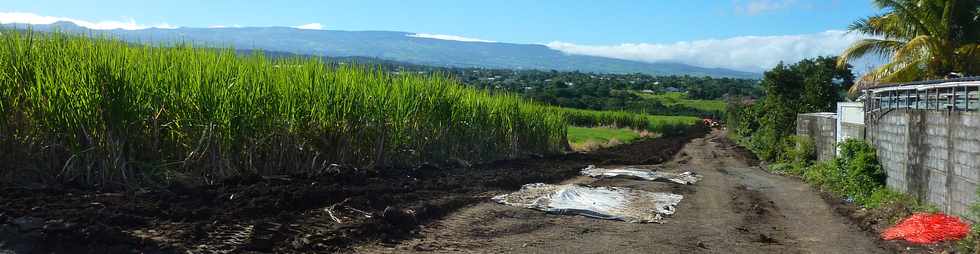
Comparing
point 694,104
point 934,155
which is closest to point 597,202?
point 934,155

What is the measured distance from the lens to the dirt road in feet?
26.2

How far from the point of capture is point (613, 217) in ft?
33.9

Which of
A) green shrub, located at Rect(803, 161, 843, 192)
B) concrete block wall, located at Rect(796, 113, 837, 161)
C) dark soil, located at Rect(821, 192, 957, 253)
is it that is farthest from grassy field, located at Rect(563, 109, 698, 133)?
dark soil, located at Rect(821, 192, 957, 253)

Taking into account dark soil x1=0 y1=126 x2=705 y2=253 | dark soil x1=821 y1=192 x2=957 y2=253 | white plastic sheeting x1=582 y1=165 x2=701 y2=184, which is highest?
dark soil x1=0 y1=126 x2=705 y2=253

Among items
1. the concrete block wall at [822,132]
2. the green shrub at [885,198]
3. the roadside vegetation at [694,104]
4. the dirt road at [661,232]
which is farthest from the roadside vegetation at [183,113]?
the roadside vegetation at [694,104]

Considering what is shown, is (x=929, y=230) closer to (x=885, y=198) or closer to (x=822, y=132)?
(x=885, y=198)

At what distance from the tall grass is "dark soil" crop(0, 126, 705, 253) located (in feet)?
1.49

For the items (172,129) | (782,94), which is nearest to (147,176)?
(172,129)

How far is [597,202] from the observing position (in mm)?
11484

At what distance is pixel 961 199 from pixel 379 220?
26.5 feet

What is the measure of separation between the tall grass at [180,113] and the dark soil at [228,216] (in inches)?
17.9

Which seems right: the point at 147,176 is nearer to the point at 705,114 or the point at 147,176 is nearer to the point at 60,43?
the point at 60,43

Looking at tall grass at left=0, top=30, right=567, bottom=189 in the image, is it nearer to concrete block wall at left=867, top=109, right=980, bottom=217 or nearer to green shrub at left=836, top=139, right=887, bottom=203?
concrete block wall at left=867, top=109, right=980, bottom=217

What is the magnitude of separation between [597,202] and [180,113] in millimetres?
5901
